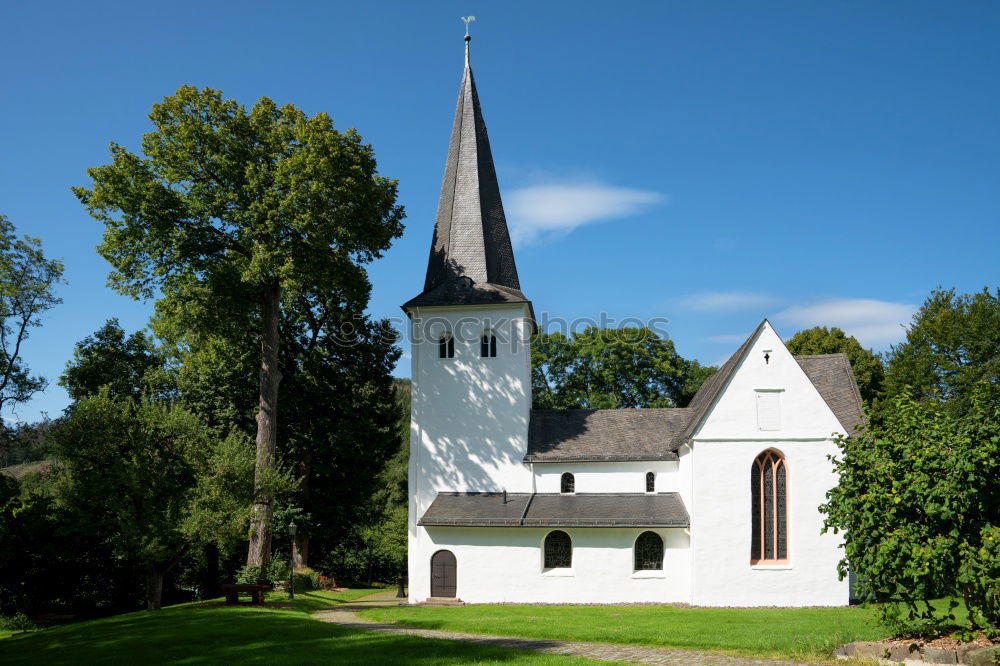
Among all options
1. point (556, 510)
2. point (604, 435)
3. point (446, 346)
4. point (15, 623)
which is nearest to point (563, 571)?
point (556, 510)

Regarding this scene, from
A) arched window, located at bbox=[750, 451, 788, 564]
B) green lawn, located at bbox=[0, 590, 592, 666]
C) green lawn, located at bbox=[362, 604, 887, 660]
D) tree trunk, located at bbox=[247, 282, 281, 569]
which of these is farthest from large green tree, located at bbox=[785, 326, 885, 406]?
green lawn, located at bbox=[0, 590, 592, 666]

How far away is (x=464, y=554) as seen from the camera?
26.2 meters

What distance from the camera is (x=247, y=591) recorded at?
78.2 ft

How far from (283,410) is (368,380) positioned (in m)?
4.37

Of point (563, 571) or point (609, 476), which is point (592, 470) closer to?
point (609, 476)

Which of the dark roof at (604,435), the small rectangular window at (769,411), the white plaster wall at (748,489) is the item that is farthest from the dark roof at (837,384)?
the dark roof at (604,435)

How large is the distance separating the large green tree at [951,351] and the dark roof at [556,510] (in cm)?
1933

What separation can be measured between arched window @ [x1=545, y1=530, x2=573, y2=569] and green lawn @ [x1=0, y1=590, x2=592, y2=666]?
9001mm

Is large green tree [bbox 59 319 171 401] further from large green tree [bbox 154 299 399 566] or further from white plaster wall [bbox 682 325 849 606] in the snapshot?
white plaster wall [bbox 682 325 849 606]

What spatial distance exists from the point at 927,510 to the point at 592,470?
16.5 metres

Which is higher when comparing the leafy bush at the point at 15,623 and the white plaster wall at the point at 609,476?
the white plaster wall at the point at 609,476

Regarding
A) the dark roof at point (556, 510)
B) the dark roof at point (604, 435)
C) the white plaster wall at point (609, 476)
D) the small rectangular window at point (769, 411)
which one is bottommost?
the dark roof at point (556, 510)

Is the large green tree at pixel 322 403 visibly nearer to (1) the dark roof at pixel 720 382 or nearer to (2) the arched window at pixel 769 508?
(1) the dark roof at pixel 720 382

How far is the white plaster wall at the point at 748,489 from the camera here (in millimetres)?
24656
